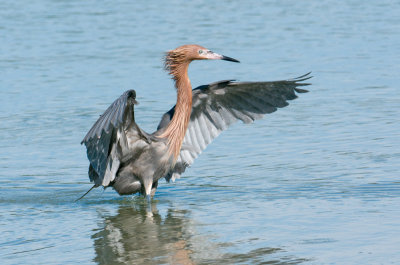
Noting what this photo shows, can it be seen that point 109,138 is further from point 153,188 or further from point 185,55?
point 185,55

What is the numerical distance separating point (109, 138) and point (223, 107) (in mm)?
2007

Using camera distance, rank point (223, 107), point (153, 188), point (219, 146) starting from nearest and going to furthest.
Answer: point (153, 188) < point (223, 107) < point (219, 146)

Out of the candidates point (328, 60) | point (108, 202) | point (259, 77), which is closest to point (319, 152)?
point (108, 202)

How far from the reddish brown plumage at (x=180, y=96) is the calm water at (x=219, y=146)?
2.13 feet

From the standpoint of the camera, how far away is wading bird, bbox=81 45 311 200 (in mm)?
8531

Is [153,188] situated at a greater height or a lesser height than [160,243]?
greater

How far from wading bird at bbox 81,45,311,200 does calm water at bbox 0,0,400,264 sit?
0.34 m

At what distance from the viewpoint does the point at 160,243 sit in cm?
754

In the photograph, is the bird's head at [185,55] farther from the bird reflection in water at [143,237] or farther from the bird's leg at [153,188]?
the bird reflection in water at [143,237]

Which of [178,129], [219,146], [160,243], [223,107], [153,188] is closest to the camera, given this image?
[160,243]

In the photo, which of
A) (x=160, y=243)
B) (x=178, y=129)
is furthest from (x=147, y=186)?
(x=160, y=243)

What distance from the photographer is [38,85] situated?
14195mm

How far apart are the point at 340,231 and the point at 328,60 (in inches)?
327

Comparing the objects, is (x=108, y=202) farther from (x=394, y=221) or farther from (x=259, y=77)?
(x=259, y=77)
